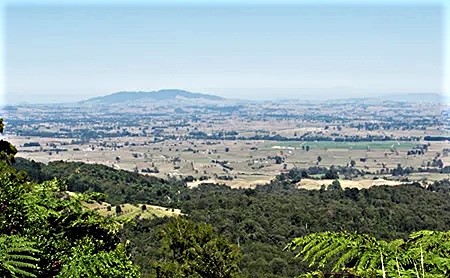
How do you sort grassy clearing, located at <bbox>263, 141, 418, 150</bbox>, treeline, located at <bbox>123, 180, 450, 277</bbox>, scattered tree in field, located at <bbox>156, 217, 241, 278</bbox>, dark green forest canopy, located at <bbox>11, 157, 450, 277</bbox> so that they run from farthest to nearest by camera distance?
grassy clearing, located at <bbox>263, 141, 418, 150</bbox> → treeline, located at <bbox>123, 180, 450, 277</bbox> → dark green forest canopy, located at <bbox>11, 157, 450, 277</bbox> → scattered tree in field, located at <bbox>156, 217, 241, 278</bbox>

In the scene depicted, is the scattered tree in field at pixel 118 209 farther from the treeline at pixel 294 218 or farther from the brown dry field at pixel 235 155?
the brown dry field at pixel 235 155

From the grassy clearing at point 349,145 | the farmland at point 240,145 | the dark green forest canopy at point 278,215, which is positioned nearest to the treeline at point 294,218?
the dark green forest canopy at point 278,215

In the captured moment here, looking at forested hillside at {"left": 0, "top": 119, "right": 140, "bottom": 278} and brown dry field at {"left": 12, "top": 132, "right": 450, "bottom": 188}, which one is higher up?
forested hillside at {"left": 0, "top": 119, "right": 140, "bottom": 278}

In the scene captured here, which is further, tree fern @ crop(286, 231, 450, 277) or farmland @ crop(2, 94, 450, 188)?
farmland @ crop(2, 94, 450, 188)

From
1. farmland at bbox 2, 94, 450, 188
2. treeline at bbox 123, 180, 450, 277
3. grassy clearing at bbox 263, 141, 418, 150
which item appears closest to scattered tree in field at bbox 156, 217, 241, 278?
treeline at bbox 123, 180, 450, 277

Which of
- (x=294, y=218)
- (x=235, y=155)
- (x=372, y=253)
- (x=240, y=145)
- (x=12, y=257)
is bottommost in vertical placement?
(x=235, y=155)

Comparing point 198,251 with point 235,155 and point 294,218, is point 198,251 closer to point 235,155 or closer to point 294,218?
point 294,218

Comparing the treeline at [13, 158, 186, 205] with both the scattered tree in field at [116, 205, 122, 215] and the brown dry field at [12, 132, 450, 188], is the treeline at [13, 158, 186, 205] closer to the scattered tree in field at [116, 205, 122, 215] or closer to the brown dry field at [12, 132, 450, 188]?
the scattered tree in field at [116, 205, 122, 215]

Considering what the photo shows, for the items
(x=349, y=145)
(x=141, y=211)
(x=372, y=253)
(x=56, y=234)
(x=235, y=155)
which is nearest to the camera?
(x=372, y=253)

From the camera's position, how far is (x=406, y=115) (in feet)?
634

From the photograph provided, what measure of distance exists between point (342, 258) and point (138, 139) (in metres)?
152

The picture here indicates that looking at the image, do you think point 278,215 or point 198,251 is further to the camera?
point 278,215

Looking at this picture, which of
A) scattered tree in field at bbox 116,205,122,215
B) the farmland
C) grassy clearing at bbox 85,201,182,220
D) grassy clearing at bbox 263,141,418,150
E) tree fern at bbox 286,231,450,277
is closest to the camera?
tree fern at bbox 286,231,450,277

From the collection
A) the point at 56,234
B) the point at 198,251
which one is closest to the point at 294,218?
the point at 198,251
